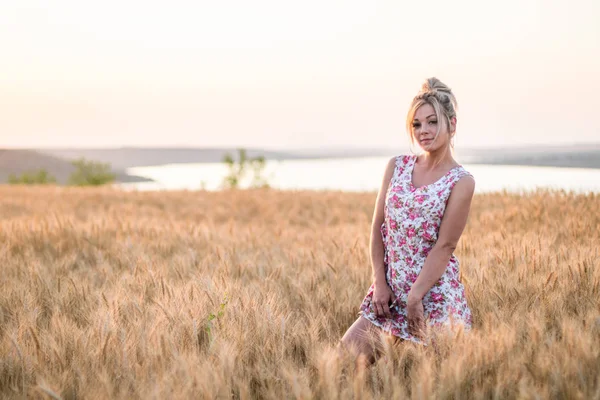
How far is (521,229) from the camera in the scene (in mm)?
5586

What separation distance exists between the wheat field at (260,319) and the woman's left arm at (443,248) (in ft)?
1.05

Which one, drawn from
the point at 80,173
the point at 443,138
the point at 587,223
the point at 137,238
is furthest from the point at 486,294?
the point at 80,173

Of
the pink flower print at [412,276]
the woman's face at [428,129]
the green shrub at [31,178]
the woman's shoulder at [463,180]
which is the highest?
the woman's face at [428,129]

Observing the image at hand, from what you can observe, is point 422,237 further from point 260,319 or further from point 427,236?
Result: point 260,319

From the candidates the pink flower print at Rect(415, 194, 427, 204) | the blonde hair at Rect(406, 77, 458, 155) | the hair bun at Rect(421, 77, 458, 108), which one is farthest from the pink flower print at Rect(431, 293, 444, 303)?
the hair bun at Rect(421, 77, 458, 108)

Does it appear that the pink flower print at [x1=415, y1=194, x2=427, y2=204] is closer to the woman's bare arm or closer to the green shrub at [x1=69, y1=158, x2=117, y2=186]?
the woman's bare arm

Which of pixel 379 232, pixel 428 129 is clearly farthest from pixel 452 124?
pixel 379 232

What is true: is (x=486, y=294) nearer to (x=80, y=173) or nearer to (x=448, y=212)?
(x=448, y=212)

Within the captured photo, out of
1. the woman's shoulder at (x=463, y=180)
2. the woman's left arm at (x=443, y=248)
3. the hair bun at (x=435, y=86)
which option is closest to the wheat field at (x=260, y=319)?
the woman's left arm at (x=443, y=248)

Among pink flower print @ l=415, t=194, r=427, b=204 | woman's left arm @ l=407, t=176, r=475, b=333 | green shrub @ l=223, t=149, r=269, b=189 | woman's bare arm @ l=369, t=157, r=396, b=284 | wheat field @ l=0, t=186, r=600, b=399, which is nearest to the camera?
wheat field @ l=0, t=186, r=600, b=399

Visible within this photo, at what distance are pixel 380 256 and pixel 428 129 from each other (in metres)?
0.77

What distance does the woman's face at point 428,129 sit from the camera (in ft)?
9.42

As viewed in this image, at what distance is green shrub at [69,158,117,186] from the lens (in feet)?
152

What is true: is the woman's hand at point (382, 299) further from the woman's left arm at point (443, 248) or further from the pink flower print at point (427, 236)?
the pink flower print at point (427, 236)
